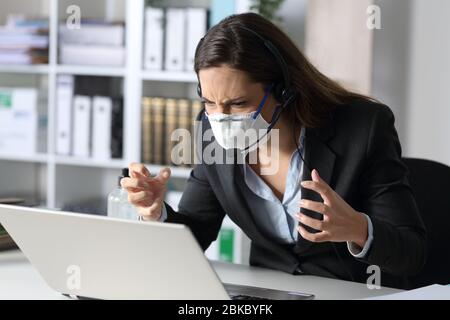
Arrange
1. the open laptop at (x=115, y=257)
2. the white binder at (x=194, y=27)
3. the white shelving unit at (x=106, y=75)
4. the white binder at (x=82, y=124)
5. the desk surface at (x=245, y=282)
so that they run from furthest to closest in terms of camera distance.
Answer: the white binder at (x=82, y=124)
the white shelving unit at (x=106, y=75)
the white binder at (x=194, y=27)
the desk surface at (x=245, y=282)
the open laptop at (x=115, y=257)

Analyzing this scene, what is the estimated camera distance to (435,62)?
2.95 meters

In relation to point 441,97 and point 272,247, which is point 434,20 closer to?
point 441,97

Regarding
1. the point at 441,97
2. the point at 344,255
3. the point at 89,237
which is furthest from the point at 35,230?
the point at 441,97

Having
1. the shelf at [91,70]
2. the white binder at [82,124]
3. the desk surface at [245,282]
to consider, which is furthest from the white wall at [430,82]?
the desk surface at [245,282]

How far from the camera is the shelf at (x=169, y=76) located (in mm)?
3174

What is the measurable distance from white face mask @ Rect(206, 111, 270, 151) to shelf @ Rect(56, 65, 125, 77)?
1.59 m

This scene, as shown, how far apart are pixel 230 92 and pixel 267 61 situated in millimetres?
109

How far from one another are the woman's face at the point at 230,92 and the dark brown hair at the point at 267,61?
0.05ft

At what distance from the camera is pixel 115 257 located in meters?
1.28

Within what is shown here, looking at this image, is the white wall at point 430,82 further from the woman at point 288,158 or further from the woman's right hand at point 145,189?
the woman's right hand at point 145,189

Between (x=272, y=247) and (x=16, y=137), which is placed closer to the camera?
(x=272, y=247)

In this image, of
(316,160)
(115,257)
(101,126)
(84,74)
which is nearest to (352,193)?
(316,160)

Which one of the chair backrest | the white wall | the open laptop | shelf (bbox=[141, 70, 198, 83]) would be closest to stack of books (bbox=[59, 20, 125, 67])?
shelf (bbox=[141, 70, 198, 83])
